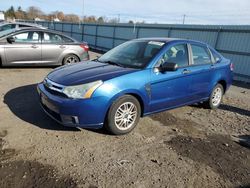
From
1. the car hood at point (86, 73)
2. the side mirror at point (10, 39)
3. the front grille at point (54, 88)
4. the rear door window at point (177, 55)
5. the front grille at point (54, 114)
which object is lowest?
the front grille at point (54, 114)

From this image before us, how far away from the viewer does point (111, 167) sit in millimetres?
3398

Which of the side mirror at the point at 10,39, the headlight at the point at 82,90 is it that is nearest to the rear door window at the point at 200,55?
the headlight at the point at 82,90

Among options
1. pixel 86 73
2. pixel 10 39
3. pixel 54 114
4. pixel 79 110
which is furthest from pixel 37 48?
pixel 79 110

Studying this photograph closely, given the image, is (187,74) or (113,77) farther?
(187,74)

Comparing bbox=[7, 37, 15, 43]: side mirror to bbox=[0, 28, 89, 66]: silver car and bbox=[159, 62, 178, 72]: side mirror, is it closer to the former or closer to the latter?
bbox=[0, 28, 89, 66]: silver car

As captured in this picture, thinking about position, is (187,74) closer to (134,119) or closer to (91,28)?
(134,119)

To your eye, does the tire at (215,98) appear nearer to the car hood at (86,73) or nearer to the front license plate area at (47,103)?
the car hood at (86,73)

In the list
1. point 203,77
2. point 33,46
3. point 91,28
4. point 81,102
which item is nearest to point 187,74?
point 203,77

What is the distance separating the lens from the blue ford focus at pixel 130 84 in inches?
154

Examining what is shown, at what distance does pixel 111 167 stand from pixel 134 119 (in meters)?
1.24

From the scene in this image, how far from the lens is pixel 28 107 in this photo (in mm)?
5254

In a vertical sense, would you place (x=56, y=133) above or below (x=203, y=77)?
below

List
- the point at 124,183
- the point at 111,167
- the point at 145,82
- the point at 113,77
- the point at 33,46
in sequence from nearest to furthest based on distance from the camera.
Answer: the point at 124,183 → the point at 111,167 → the point at 113,77 → the point at 145,82 → the point at 33,46

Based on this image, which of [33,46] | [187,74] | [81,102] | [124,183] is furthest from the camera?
[33,46]
